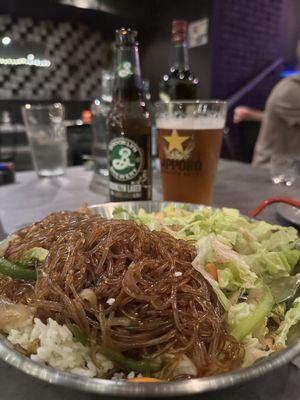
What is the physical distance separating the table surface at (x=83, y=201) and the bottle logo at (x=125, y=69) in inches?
15.1

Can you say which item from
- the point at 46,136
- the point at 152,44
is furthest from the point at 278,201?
the point at 152,44

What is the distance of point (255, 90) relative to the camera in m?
4.59

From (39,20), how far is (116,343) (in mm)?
4676

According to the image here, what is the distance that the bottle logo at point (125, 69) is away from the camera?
944 millimetres

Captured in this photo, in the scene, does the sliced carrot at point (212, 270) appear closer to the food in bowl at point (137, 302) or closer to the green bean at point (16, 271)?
the food in bowl at point (137, 302)

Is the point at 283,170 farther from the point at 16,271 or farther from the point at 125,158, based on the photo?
the point at 16,271

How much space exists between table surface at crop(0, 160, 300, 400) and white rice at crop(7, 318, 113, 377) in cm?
4

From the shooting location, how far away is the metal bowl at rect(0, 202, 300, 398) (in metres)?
0.31

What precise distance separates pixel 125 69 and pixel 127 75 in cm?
2

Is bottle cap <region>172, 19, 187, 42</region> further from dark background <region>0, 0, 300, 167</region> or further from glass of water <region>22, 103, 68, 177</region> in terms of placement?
dark background <region>0, 0, 300, 167</region>

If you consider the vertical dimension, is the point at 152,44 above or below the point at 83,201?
above

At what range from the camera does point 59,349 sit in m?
0.38

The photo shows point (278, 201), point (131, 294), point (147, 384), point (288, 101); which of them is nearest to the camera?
point (147, 384)

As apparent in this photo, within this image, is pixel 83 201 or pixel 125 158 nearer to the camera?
pixel 125 158
